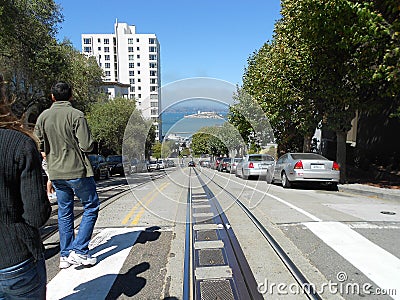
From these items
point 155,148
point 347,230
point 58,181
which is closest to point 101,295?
point 58,181

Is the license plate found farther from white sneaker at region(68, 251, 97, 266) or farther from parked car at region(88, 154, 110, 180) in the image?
parked car at region(88, 154, 110, 180)

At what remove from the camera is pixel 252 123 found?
13.4 m

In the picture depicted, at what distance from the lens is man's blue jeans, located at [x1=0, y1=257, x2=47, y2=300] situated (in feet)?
5.54

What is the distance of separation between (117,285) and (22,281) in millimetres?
1876

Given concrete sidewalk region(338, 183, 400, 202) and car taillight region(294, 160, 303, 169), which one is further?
car taillight region(294, 160, 303, 169)

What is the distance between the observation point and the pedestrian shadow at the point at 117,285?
10.6 ft

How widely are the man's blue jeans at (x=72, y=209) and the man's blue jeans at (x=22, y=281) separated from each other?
198 cm

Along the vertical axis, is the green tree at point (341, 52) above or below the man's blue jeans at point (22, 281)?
above

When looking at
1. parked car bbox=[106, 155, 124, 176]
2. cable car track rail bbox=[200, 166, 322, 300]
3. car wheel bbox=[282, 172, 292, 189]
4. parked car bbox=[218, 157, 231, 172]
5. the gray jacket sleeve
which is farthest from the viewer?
parked car bbox=[218, 157, 231, 172]

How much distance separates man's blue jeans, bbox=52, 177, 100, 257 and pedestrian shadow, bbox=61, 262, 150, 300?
1.82 feet

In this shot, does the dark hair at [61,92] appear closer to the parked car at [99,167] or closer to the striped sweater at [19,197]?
the striped sweater at [19,197]

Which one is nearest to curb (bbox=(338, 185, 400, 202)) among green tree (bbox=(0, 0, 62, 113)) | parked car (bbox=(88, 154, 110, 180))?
green tree (bbox=(0, 0, 62, 113))

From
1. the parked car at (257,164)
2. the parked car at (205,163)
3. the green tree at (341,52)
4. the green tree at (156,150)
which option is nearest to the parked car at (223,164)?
the parked car at (205,163)

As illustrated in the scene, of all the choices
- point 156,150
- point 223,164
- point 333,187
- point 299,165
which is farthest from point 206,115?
point 223,164
